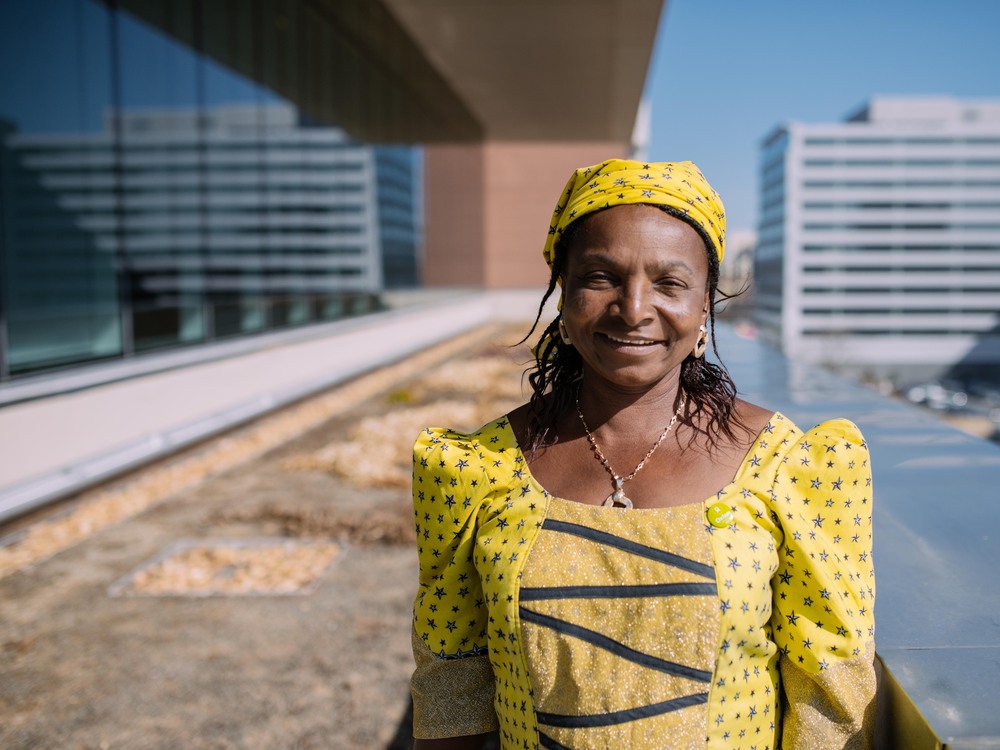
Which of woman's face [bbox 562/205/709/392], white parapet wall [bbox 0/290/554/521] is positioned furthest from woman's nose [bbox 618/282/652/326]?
white parapet wall [bbox 0/290/554/521]

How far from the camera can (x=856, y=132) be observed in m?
95.3

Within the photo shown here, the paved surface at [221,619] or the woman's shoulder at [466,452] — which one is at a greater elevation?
the woman's shoulder at [466,452]

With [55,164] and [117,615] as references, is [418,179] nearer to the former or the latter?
[55,164]

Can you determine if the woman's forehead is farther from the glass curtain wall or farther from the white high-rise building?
the white high-rise building

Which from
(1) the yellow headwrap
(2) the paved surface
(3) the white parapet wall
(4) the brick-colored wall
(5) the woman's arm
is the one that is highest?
(4) the brick-colored wall

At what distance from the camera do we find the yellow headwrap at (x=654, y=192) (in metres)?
1.22

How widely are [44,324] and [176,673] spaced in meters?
3.91

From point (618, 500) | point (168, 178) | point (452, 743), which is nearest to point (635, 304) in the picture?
point (618, 500)

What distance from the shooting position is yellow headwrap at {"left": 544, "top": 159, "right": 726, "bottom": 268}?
1221 mm

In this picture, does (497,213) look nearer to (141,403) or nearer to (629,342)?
(141,403)

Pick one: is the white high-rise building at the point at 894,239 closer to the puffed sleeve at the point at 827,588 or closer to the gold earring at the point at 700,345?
the gold earring at the point at 700,345

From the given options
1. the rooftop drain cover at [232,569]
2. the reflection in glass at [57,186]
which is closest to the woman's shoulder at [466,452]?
the rooftop drain cover at [232,569]

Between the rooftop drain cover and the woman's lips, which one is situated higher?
the woman's lips

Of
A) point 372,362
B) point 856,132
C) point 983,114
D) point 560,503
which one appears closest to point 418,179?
point 372,362
